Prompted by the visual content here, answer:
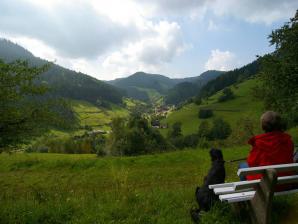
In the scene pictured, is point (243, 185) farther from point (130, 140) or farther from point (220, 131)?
point (220, 131)

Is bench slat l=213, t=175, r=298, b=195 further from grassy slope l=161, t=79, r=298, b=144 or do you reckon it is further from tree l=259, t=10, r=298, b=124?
grassy slope l=161, t=79, r=298, b=144

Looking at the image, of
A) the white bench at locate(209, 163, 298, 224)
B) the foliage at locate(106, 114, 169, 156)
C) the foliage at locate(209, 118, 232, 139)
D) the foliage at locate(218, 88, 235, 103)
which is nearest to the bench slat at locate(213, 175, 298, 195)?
the white bench at locate(209, 163, 298, 224)

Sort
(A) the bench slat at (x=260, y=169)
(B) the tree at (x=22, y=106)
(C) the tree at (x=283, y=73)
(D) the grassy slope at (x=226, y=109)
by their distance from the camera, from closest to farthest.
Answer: (A) the bench slat at (x=260, y=169) → (B) the tree at (x=22, y=106) → (C) the tree at (x=283, y=73) → (D) the grassy slope at (x=226, y=109)

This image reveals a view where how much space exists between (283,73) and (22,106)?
17.4m

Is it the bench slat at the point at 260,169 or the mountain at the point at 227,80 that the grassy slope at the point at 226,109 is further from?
the bench slat at the point at 260,169

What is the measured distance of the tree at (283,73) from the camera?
24078 mm

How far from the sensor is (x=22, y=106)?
15648 millimetres

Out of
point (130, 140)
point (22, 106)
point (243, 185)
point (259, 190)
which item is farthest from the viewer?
point (130, 140)

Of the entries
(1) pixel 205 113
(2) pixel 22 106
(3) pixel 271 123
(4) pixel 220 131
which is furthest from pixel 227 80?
(3) pixel 271 123

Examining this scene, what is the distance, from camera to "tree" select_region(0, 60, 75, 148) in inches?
565

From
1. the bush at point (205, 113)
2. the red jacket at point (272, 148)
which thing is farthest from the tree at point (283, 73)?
the bush at point (205, 113)

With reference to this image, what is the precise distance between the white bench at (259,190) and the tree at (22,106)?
10394 millimetres

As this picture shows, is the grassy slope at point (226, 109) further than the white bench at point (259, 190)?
Yes

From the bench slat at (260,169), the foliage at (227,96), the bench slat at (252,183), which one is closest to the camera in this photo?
the bench slat at (260,169)
